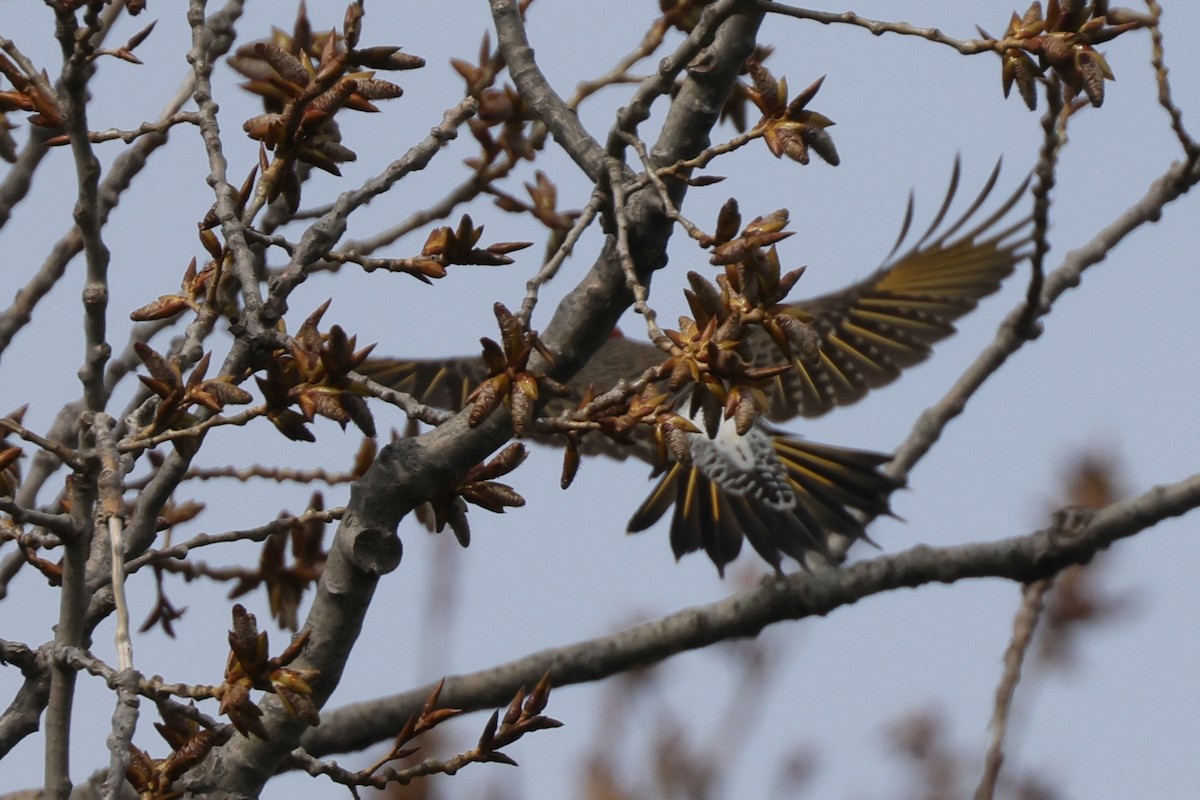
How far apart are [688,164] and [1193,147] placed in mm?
1762

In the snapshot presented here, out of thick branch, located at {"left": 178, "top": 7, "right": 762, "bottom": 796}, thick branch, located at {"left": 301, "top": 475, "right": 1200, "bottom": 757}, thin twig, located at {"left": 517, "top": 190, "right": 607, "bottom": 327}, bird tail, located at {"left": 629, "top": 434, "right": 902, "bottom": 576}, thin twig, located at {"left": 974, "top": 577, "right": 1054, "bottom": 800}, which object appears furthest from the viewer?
bird tail, located at {"left": 629, "top": 434, "right": 902, "bottom": 576}

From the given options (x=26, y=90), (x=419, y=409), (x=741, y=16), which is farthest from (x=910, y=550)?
(x=26, y=90)

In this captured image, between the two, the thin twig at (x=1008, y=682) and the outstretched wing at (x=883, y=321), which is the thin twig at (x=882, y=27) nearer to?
the thin twig at (x=1008, y=682)

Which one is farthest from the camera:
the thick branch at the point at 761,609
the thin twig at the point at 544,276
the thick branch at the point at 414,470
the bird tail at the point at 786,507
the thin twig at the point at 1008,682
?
the bird tail at the point at 786,507

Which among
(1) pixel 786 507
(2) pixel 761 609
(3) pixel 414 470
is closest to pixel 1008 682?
(2) pixel 761 609

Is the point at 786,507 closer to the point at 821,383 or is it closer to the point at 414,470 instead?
the point at 821,383

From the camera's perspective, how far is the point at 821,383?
17.5 ft

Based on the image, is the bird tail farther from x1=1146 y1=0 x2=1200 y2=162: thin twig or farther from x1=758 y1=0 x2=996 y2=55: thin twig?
x1=758 y1=0 x2=996 y2=55: thin twig

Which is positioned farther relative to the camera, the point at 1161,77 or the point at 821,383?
the point at 821,383

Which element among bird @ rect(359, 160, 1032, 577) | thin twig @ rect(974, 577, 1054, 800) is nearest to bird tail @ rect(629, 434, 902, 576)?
bird @ rect(359, 160, 1032, 577)

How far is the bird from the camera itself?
16.3 ft

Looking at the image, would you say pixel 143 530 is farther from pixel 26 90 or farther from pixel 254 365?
pixel 26 90

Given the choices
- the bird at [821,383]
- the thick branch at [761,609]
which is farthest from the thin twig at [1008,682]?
the bird at [821,383]

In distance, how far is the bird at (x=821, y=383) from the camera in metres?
4.96
